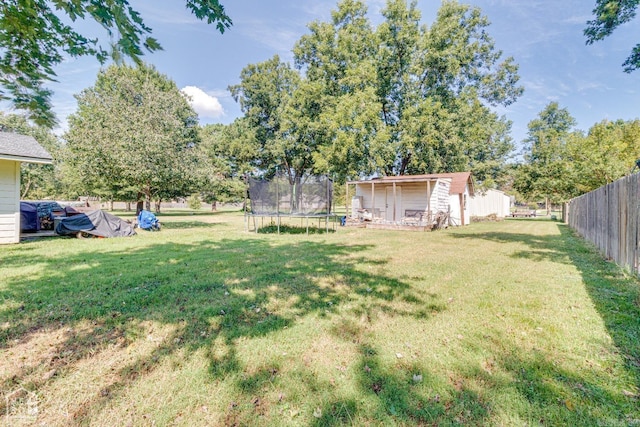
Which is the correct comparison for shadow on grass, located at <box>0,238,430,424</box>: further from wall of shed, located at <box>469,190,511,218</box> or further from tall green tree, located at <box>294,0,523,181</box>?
wall of shed, located at <box>469,190,511,218</box>

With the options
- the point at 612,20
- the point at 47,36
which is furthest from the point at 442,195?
the point at 47,36

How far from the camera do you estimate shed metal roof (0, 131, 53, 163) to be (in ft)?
29.5

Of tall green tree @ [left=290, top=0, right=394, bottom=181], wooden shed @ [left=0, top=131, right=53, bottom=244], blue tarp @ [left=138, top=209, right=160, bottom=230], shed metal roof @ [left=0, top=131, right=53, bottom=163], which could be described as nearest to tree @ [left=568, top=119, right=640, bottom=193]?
tall green tree @ [left=290, top=0, right=394, bottom=181]

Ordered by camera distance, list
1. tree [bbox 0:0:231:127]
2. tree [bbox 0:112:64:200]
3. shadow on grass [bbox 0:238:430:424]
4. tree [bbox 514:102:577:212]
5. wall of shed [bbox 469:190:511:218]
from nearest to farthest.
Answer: tree [bbox 0:0:231:127]
shadow on grass [bbox 0:238:430:424]
tree [bbox 514:102:577:212]
wall of shed [bbox 469:190:511:218]
tree [bbox 0:112:64:200]

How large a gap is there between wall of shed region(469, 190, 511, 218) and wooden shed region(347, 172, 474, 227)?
4871 millimetres

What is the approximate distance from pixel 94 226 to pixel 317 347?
11877 millimetres

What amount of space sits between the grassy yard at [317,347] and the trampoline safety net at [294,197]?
7.21 meters

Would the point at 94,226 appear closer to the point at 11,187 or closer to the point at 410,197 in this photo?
the point at 11,187

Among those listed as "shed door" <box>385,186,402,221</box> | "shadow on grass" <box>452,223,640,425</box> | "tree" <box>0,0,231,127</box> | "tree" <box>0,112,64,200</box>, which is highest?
"tree" <box>0,112,64,200</box>

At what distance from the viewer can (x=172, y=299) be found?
13.8ft

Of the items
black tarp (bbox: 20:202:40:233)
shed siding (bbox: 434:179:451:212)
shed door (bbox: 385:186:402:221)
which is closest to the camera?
black tarp (bbox: 20:202:40:233)

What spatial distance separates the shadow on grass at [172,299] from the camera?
8.80 ft

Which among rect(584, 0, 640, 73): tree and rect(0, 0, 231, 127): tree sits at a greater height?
rect(584, 0, 640, 73): tree

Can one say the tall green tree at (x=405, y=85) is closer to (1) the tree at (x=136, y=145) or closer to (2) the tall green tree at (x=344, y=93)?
(2) the tall green tree at (x=344, y=93)
